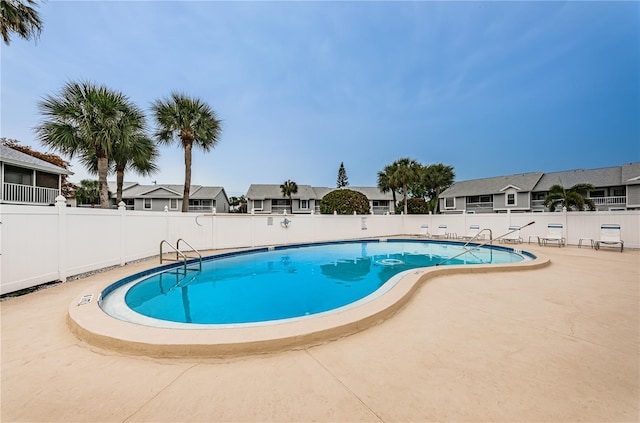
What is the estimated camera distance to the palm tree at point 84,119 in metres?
11.4

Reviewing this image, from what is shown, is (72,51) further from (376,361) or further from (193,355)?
(376,361)

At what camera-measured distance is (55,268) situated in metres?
5.60

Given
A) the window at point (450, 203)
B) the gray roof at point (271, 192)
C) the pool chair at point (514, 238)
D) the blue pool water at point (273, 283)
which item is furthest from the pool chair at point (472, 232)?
the gray roof at point (271, 192)

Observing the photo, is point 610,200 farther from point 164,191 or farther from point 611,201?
point 164,191

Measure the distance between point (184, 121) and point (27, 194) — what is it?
9.97 metres

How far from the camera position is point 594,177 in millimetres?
25484

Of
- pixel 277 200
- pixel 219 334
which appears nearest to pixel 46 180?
pixel 219 334

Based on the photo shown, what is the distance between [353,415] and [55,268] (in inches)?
277

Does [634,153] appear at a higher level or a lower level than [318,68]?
lower

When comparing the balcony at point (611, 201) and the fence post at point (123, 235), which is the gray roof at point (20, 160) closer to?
the fence post at point (123, 235)

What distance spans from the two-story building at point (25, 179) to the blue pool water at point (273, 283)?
1304 cm

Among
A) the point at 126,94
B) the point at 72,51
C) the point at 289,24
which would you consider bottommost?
the point at 126,94

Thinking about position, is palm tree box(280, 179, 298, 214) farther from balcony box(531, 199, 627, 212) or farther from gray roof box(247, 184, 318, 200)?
balcony box(531, 199, 627, 212)

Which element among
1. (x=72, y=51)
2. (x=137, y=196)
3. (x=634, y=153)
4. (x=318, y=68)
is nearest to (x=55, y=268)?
(x=72, y=51)
